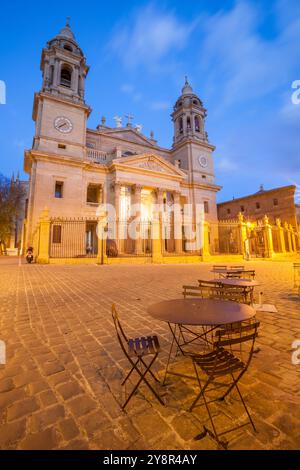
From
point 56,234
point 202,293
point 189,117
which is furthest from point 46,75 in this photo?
point 202,293

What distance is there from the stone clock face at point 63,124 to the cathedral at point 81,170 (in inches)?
4.1

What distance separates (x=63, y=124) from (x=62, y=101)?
2486 mm

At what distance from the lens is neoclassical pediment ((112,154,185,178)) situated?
25688 millimetres

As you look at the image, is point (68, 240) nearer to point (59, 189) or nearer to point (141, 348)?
point (59, 189)

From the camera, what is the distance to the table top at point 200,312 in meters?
2.13

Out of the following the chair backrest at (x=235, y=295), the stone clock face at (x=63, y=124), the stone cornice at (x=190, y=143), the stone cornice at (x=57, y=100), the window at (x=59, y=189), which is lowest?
the chair backrest at (x=235, y=295)

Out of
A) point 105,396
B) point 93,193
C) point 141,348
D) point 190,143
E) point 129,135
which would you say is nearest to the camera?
point 105,396

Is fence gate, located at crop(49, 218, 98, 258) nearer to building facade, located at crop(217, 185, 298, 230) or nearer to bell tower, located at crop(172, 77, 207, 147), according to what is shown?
bell tower, located at crop(172, 77, 207, 147)

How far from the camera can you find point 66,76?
27.4 meters

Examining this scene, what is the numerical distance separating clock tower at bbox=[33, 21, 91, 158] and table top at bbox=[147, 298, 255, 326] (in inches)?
968

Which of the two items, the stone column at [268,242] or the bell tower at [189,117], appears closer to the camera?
the stone column at [268,242]

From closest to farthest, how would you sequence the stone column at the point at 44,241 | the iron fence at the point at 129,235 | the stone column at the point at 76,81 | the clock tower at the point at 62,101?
the stone column at the point at 44,241 < the clock tower at the point at 62,101 < the iron fence at the point at 129,235 < the stone column at the point at 76,81

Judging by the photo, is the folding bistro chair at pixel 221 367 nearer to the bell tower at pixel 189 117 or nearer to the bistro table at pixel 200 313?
the bistro table at pixel 200 313

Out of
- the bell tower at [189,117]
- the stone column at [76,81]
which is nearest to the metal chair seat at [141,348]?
the stone column at [76,81]
